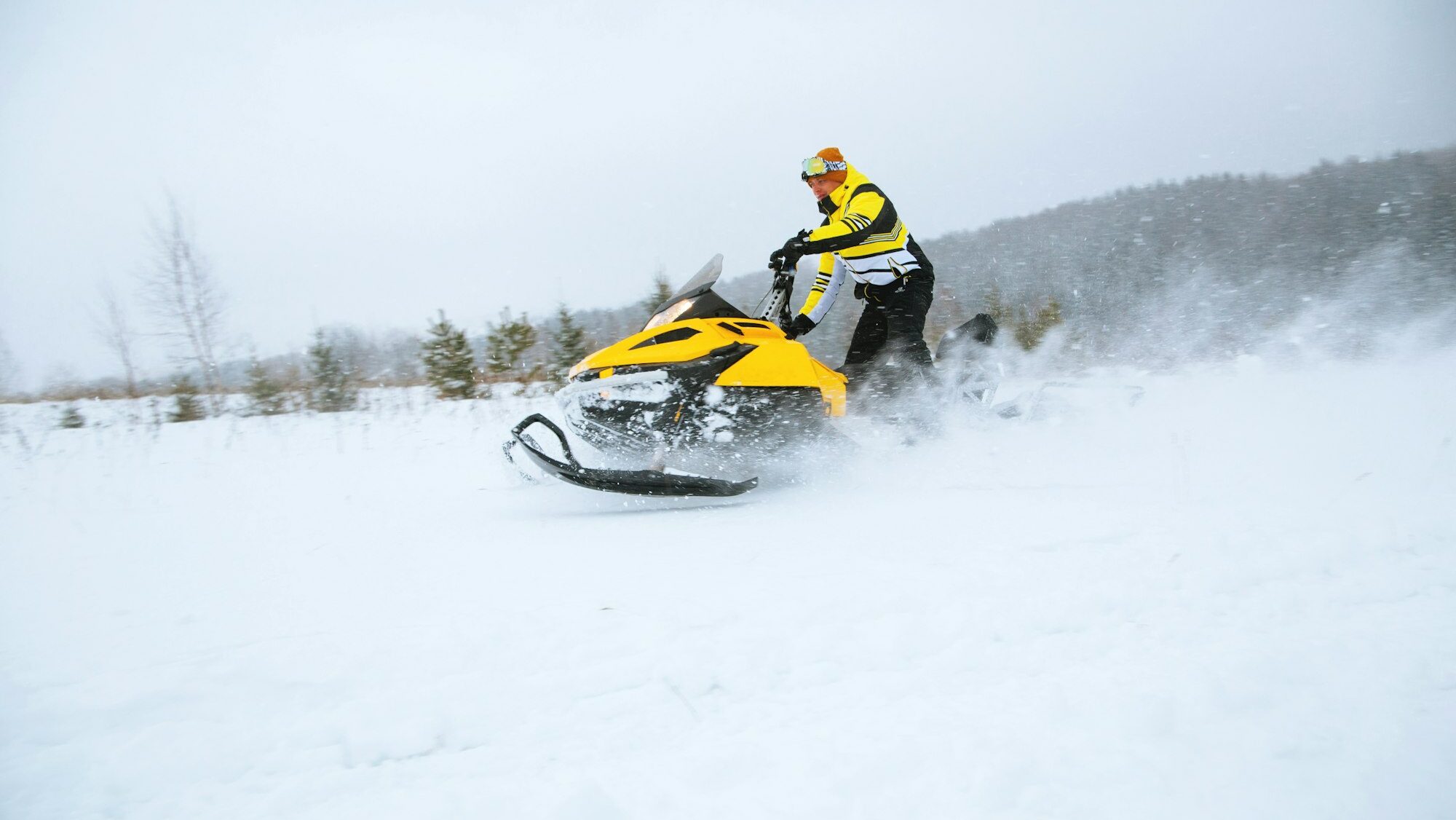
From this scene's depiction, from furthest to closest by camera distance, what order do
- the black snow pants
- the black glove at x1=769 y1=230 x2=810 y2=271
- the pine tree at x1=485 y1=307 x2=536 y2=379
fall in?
the pine tree at x1=485 y1=307 x2=536 y2=379 < the black snow pants < the black glove at x1=769 y1=230 x2=810 y2=271

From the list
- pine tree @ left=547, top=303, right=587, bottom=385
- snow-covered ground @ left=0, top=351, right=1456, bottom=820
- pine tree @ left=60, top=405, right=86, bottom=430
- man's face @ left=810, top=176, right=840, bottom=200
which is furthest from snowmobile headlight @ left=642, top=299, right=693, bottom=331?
pine tree @ left=547, top=303, right=587, bottom=385

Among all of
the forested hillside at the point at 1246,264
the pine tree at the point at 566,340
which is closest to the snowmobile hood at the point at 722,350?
the forested hillside at the point at 1246,264

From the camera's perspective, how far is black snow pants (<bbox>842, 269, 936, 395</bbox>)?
4.09 m

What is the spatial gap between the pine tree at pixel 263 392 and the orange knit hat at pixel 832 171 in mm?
8718

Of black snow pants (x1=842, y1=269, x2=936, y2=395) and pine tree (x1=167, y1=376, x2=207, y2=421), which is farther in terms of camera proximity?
pine tree (x1=167, y1=376, x2=207, y2=421)

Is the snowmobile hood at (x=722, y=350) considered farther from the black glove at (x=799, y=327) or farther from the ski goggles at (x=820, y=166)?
the ski goggles at (x=820, y=166)

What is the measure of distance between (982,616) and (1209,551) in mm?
941

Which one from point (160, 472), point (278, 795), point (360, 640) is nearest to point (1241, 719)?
point (278, 795)

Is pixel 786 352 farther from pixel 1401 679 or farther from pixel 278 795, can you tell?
pixel 278 795

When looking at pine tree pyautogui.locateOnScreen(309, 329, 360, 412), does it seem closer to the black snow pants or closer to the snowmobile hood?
the snowmobile hood

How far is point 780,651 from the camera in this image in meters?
1.72

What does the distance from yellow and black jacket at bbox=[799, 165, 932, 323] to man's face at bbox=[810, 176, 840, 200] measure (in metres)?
0.03

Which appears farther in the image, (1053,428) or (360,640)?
(1053,428)

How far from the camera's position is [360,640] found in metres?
1.83
